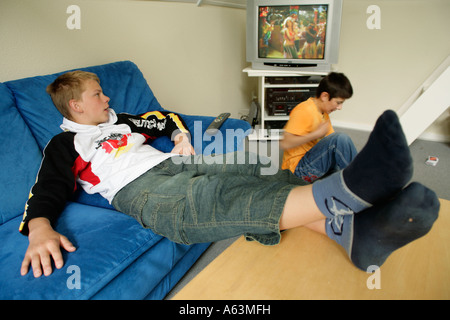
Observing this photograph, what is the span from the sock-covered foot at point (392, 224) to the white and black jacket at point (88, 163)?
72 cm

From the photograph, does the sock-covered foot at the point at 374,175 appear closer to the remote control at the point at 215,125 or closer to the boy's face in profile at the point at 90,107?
the remote control at the point at 215,125

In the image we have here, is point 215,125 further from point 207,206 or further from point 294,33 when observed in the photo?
point 294,33

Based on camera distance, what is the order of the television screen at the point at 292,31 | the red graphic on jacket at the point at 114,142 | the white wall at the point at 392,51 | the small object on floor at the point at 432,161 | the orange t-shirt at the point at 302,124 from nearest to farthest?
the red graphic on jacket at the point at 114,142
the orange t-shirt at the point at 302,124
the small object on floor at the point at 432,161
the television screen at the point at 292,31
the white wall at the point at 392,51

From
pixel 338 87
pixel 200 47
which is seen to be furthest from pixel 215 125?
pixel 200 47

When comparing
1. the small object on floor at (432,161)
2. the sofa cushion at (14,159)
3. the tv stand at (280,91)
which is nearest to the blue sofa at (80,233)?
the sofa cushion at (14,159)

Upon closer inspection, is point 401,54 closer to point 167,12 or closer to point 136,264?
point 167,12

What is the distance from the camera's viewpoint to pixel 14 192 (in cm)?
96

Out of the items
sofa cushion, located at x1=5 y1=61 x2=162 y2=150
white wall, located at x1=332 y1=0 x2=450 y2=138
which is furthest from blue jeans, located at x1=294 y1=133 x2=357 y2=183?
white wall, located at x1=332 y1=0 x2=450 y2=138

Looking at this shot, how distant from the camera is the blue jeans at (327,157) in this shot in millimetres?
1188

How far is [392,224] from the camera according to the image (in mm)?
529

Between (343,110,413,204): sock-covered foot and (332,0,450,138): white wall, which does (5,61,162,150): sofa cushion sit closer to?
(343,110,413,204): sock-covered foot

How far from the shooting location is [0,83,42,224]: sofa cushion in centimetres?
95

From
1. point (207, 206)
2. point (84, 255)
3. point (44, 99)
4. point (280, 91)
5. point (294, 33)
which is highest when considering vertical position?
point (294, 33)

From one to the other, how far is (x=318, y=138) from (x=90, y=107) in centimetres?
105
